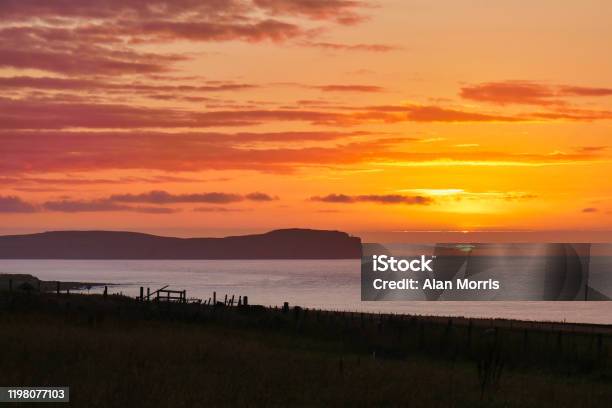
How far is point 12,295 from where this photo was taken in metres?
53.8

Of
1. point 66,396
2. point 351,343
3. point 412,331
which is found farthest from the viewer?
point 412,331

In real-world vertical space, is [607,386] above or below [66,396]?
below

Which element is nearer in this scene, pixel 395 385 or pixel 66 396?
pixel 66 396

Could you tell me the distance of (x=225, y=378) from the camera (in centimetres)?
2153

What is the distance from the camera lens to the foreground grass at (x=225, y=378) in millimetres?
18953

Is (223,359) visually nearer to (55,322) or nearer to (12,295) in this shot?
(55,322)

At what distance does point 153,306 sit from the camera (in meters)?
56.9

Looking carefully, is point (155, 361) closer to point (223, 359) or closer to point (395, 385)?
point (223, 359)

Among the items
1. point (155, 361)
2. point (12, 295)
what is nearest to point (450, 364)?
point (155, 361)

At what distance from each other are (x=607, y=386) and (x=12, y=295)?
1508 inches

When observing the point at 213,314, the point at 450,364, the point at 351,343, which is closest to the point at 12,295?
the point at 213,314

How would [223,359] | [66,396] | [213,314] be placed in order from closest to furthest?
[66,396] < [223,359] < [213,314]

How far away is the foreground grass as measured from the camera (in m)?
19.0

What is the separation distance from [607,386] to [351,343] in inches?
612
